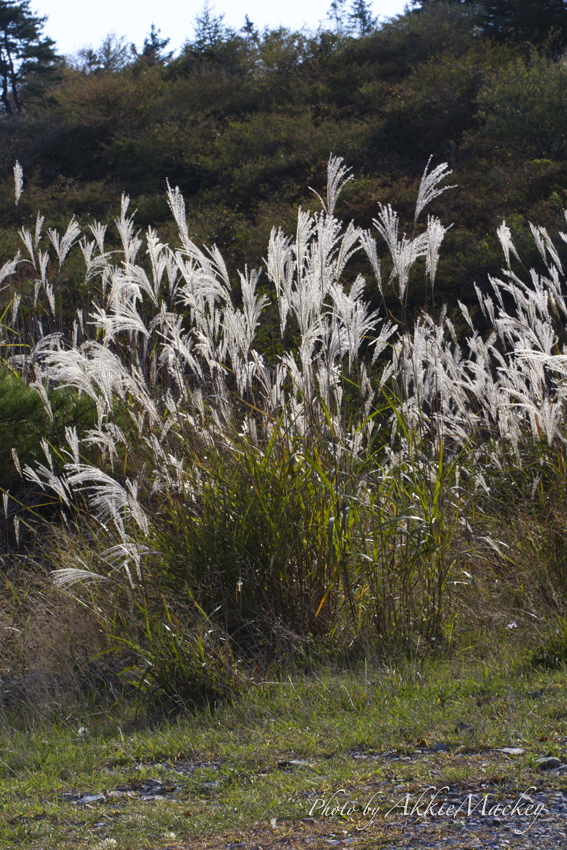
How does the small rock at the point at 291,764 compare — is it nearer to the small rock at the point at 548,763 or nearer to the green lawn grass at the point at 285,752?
the green lawn grass at the point at 285,752

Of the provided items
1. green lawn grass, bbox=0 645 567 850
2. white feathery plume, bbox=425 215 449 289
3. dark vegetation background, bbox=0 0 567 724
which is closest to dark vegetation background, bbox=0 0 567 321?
dark vegetation background, bbox=0 0 567 724

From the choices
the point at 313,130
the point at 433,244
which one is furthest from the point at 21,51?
the point at 433,244

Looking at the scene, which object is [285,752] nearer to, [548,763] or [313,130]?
[548,763]

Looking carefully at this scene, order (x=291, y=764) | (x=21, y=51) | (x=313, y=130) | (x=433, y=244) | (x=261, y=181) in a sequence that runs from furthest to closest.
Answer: (x=21, y=51)
(x=313, y=130)
(x=261, y=181)
(x=433, y=244)
(x=291, y=764)

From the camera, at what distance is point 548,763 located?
241 cm

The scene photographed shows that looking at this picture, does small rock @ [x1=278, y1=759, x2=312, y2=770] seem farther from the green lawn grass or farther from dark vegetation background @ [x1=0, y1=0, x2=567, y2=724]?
dark vegetation background @ [x1=0, y1=0, x2=567, y2=724]

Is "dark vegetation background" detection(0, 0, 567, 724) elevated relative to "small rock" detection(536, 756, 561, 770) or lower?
elevated

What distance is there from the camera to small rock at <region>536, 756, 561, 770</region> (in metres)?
2.40

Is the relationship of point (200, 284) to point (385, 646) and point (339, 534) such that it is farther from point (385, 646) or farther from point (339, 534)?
point (385, 646)

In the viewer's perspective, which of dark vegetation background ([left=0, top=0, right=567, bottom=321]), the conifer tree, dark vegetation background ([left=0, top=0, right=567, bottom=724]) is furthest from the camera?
the conifer tree

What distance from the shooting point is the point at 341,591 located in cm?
378

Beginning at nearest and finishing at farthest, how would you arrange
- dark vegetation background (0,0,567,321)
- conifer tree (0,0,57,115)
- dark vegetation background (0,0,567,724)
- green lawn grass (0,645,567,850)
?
green lawn grass (0,645,567,850)
dark vegetation background (0,0,567,724)
dark vegetation background (0,0,567,321)
conifer tree (0,0,57,115)

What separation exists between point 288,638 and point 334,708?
568 millimetres

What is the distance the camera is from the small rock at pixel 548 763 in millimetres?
2398
